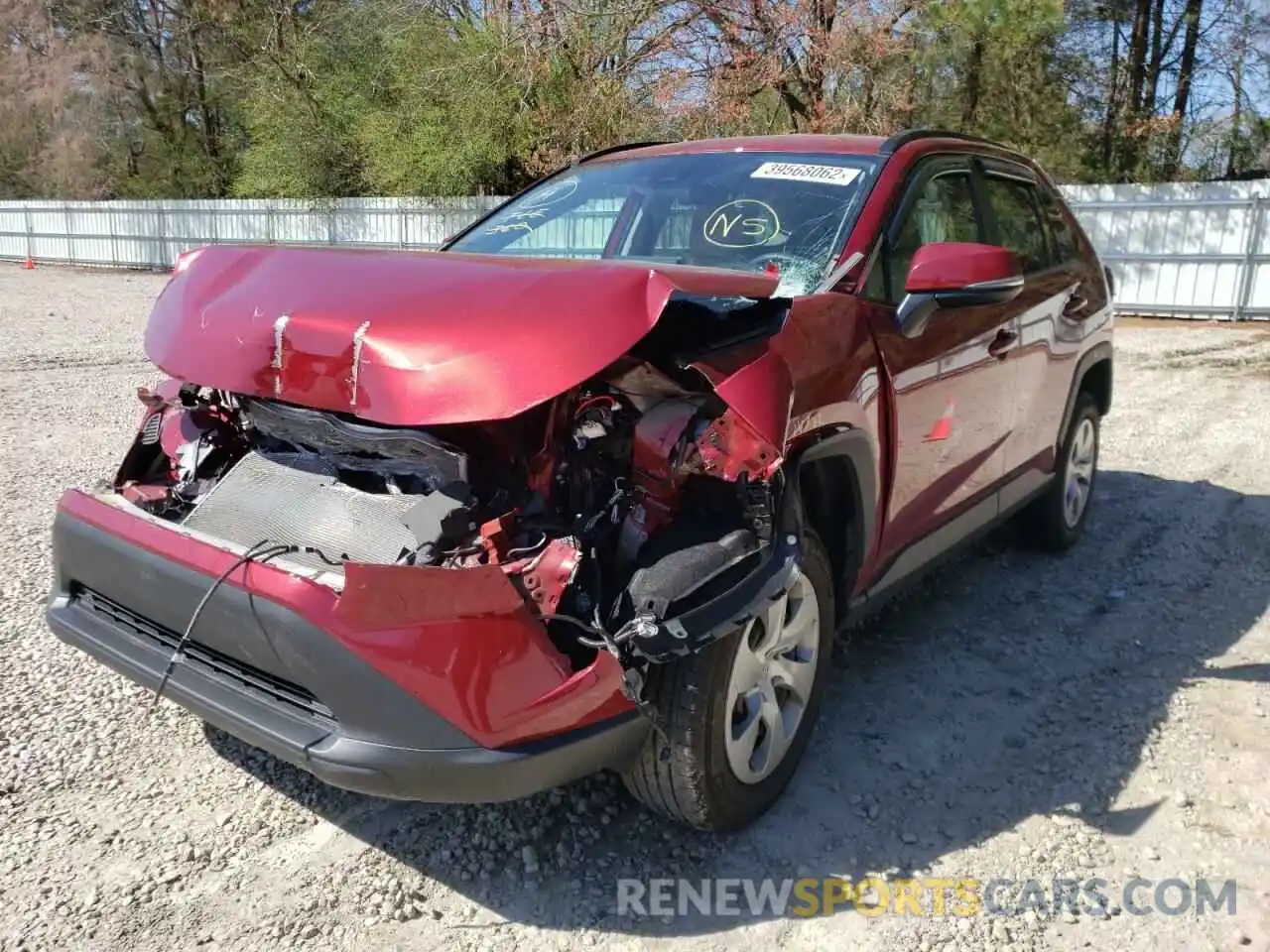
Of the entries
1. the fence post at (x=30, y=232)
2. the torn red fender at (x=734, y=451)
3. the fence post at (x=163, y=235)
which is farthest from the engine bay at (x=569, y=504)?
the fence post at (x=30, y=232)

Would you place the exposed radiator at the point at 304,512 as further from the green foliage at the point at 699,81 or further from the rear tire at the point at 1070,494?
the green foliage at the point at 699,81

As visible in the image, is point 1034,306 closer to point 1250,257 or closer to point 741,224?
point 741,224

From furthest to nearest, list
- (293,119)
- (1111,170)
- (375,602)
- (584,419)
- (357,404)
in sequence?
(293,119), (1111,170), (584,419), (357,404), (375,602)

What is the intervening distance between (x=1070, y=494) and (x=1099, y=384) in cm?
64

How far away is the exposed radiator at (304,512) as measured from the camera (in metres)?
2.38

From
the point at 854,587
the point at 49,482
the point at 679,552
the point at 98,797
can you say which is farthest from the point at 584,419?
the point at 49,482

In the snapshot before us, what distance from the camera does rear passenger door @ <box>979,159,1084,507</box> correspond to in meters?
4.13

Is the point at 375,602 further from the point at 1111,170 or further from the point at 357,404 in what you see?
the point at 1111,170

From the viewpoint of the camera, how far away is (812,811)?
2.90m

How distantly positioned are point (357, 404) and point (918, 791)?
1.98m

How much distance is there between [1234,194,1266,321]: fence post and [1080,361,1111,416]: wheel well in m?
12.1

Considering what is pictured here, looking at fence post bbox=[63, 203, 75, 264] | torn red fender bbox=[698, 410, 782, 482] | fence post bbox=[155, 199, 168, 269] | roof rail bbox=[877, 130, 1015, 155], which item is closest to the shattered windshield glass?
roof rail bbox=[877, 130, 1015, 155]

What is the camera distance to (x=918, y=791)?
3025 mm

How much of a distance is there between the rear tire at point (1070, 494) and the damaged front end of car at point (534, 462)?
283cm
